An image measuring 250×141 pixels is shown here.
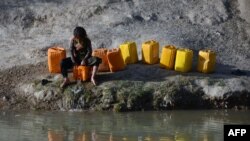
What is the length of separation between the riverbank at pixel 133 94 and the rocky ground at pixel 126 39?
0.02 m

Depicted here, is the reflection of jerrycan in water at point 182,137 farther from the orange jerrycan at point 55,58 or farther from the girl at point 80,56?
the orange jerrycan at point 55,58

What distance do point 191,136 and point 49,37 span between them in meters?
5.52

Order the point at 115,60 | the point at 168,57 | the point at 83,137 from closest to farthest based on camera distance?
the point at 83,137, the point at 115,60, the point at 168,57

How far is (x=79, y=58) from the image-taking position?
13.6 m

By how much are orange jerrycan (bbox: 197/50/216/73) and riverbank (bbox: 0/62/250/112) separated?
0.33 meters

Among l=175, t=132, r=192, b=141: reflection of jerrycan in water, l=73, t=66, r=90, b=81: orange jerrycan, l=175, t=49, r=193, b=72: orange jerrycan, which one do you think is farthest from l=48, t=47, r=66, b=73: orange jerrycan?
l=175, t=132, r=192, b=141: reflection of jerrycan in water

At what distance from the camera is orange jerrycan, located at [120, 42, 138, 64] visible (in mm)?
14211

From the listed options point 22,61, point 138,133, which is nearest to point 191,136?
point 138,133

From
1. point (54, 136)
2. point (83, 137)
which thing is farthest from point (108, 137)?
point (54, 136)

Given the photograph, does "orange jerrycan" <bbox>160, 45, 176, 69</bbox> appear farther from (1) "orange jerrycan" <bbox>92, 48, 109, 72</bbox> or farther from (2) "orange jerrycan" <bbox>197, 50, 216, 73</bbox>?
(1) "orange jerrycan" <bbox>92, 48, 109, 72</bbox>

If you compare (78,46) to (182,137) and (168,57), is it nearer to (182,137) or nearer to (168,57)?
(168,57)

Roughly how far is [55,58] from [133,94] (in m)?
1.72

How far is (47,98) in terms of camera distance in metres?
13.4

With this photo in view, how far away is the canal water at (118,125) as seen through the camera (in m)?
11.3
